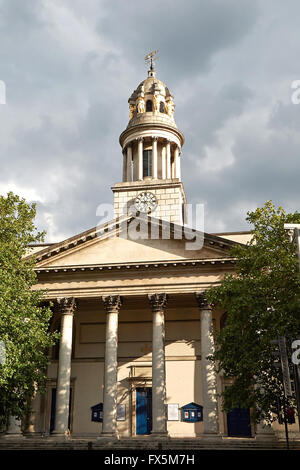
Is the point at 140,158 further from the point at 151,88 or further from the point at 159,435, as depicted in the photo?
the point at 159,435

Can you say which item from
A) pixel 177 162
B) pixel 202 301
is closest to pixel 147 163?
pixel 177 162

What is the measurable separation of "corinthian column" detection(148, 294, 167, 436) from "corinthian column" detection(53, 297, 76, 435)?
4714mm

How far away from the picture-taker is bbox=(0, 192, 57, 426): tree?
2009 centimetres

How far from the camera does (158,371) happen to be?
85.0ft

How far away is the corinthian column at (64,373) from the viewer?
25.7m

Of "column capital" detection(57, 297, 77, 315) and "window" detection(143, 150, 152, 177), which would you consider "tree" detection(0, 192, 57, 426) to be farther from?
"window" detection(143, 150, 152, 177)

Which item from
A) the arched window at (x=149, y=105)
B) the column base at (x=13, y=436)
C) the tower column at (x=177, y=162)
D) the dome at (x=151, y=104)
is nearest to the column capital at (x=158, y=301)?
the column base at (x=13, y=436)

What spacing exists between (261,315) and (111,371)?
10.0 m

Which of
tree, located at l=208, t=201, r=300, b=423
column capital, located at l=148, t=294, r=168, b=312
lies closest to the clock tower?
column capital, located at l=148, t=294, r=168, b=312

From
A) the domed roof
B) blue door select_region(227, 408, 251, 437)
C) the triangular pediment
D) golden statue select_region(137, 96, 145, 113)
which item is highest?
the domed roof

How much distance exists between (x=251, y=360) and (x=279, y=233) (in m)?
5.63

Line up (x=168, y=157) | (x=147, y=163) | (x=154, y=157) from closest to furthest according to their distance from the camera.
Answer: (x=154, y=157)
(x=147, y=163)
(x=168, y=157)

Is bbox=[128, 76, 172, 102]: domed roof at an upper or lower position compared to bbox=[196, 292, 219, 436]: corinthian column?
upper
